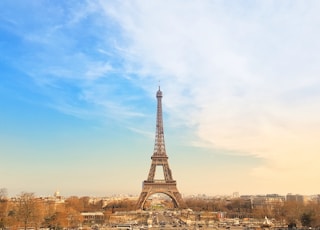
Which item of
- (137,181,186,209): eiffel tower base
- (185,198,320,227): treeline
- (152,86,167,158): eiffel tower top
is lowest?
(185,198,320,227): treeline

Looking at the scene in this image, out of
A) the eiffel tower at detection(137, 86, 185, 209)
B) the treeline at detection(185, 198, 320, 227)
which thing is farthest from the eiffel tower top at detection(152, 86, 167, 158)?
the treeline at detection(185, 198, 320, 227)

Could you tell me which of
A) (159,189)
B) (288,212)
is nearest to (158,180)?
(159,189)

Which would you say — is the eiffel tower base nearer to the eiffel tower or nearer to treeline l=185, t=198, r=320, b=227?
the eiffel tower

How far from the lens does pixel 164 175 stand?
227ft

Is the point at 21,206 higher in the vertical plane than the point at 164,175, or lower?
lower

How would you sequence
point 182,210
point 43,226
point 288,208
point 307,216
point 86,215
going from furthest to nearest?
point 182,210
point 86,215
point 288,208
point 43,226
point 307,216

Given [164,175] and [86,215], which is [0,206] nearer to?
[86,215]

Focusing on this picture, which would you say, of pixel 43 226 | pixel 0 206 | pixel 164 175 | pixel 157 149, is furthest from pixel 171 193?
pixel 0 206

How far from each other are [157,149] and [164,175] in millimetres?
5167

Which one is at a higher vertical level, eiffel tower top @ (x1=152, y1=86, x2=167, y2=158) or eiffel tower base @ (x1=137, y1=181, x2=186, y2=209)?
eiffel tower top @ (x1=152, y1=86, x2=167, y2=158)

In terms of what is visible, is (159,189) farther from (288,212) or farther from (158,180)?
(288,212)

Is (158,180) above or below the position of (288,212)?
above

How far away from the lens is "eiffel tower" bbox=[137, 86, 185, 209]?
67.8m

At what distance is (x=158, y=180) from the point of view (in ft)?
226
